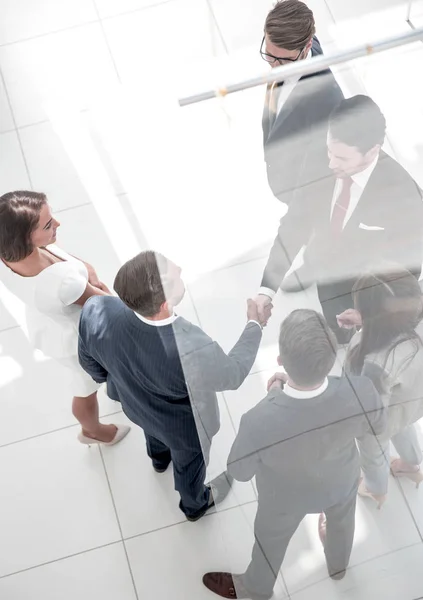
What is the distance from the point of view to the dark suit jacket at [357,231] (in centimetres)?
230

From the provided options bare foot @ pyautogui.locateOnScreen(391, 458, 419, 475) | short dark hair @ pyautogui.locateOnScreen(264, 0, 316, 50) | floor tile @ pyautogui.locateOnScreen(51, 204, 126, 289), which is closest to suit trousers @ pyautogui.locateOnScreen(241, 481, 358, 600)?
bare foot @ pyautogui.locateOnScreen(391, 458, 419, 475)

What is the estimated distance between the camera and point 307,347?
195 cm

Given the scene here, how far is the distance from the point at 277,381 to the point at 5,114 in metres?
2.59

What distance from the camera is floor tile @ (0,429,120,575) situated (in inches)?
109

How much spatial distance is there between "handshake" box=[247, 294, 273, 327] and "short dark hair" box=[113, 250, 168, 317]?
1.00 feet

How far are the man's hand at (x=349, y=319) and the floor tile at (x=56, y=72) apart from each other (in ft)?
7.36

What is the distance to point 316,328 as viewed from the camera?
6.64 ft

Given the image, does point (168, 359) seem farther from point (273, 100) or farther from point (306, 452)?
point (273, 100)

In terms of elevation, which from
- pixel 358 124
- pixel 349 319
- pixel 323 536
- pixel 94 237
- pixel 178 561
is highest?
pixel 358 124

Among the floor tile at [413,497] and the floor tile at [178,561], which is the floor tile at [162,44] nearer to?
the floor tile at [178,561]

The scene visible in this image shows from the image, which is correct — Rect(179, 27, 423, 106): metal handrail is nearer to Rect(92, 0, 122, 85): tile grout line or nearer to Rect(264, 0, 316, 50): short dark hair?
Rect(264, 0, 316, 50): short dark hair

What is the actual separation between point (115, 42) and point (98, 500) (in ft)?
8.14

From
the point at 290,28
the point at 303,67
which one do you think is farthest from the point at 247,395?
the point at 290,28

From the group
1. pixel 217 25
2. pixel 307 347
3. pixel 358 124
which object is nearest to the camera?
→ pixel 307 347
